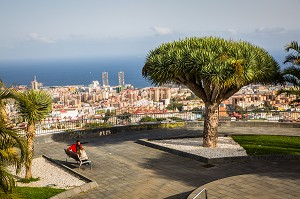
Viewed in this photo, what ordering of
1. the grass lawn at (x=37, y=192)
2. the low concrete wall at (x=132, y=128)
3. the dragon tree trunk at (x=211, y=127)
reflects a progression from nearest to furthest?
1. the grass lawn at (x=37, y=192)
2. the dragon tree trunk at (x=211, y=127)
3. the low concrete wall at (x=132, y=128)

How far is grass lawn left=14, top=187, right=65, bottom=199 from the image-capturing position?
10945mm

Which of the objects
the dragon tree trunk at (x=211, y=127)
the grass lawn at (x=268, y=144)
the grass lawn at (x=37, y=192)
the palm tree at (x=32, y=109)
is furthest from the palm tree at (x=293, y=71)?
the grass lawn at (x=37, y=192)

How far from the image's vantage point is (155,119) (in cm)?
2352

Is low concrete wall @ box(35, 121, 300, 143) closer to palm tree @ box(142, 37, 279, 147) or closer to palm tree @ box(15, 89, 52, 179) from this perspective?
palm tree @ box(142, 37, 279, 147)

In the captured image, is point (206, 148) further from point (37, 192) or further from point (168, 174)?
point (37, 192)

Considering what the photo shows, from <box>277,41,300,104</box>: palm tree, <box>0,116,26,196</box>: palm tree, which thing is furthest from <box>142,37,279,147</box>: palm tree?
<box>0,116,26,196</box>: palm tree

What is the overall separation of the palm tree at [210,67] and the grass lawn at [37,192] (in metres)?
6.73

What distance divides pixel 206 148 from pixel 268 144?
312 cm

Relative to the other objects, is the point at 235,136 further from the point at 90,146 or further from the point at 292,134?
the point at 90,146

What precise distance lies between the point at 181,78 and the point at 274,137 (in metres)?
6.43

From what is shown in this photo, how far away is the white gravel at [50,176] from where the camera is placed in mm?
12310

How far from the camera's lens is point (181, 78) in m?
16.4

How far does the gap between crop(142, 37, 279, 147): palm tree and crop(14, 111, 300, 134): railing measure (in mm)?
6218

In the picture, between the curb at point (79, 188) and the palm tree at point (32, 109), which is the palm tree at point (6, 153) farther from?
the palm tree at point (32, 109)
